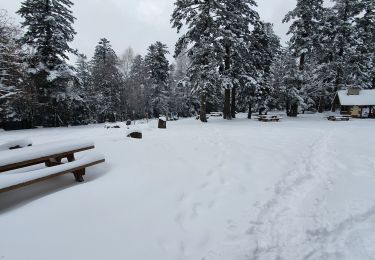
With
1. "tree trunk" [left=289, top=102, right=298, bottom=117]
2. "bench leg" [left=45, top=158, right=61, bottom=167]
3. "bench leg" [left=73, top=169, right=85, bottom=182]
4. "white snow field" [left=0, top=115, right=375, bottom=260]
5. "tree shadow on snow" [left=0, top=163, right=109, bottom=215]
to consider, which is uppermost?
"tree trunk" [left=289, top=102, right=298, bottom=117]

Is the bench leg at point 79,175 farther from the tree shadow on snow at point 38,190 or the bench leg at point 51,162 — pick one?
the bench leg at point 51,162

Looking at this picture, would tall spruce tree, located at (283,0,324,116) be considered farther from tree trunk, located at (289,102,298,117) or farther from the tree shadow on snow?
the tree shadow on snow

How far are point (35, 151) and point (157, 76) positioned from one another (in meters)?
41.0

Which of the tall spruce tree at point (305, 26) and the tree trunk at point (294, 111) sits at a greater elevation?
the tall spruce tree at point (305, 26)

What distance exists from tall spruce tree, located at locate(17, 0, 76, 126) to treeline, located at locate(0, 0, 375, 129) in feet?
0.27

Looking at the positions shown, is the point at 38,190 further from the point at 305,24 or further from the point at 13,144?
the point at 305,24

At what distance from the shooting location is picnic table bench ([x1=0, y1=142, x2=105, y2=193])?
406 cm

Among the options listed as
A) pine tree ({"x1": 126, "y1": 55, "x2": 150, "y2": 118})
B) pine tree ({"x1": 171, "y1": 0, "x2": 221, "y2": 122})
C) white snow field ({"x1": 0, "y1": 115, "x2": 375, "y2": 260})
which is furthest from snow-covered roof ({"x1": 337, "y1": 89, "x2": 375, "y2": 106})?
pine tree ({"x1": 126, "y1": 55, "x2": 150, "y2": 118})

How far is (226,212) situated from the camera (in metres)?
4.44

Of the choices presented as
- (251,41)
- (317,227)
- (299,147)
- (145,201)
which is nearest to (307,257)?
(317,227)

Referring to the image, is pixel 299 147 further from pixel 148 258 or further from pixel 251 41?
pixel 251 41

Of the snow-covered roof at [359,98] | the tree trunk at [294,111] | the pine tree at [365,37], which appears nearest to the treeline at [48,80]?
the tree trunk at [294,111]

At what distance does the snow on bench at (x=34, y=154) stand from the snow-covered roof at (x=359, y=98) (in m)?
33.4

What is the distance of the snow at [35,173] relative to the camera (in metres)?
3.93
